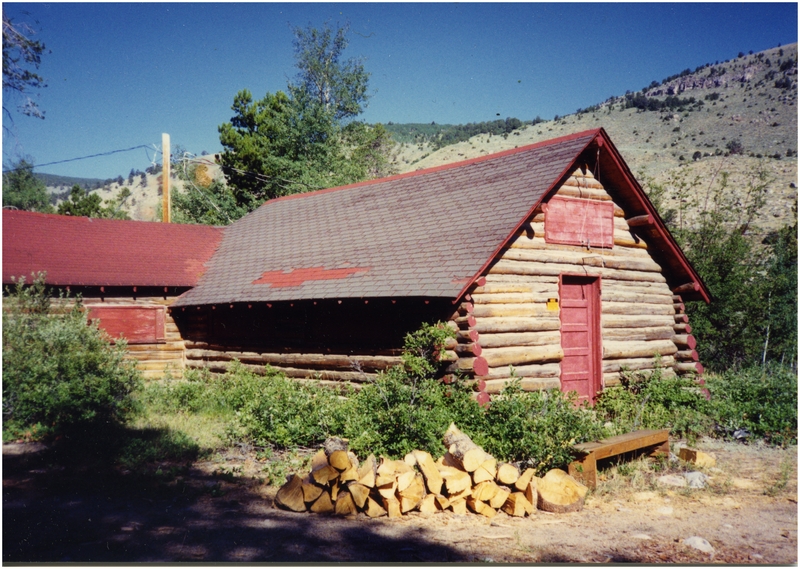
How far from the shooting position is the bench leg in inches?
288

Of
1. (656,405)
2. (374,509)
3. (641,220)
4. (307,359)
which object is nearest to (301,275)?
(307,359)

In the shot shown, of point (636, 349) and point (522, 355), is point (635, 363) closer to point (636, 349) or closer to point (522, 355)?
point (636, 349)

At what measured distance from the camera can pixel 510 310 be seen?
10062mm

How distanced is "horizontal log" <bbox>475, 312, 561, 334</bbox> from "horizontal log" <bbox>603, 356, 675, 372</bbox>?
1828 mm

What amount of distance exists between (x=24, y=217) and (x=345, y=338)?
964 cm

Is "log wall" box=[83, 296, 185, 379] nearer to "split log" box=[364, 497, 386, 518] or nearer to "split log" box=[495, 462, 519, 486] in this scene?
"split log" box=[364, 497, 386, 518]

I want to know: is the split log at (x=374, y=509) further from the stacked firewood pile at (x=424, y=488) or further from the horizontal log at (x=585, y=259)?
the horizontal log at (x=585, y=259)

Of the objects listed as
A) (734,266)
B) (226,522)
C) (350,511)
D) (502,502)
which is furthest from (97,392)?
(734,266)

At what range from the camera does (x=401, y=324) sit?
33.0ft

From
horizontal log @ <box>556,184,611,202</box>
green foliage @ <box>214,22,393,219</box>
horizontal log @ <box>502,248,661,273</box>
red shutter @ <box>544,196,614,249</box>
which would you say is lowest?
horizontal log @ <box>502,248,661,273</box>

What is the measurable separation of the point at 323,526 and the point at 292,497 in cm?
62

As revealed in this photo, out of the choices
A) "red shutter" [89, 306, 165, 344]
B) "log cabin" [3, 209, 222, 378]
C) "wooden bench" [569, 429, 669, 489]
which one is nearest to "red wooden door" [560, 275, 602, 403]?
"wooden bench" [569, 429, 669, 489]

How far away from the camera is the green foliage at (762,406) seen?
9758 mm

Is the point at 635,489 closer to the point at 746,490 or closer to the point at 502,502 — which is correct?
the point at 746,490
